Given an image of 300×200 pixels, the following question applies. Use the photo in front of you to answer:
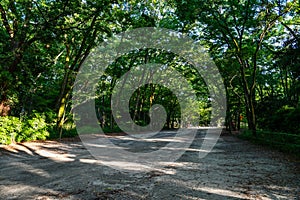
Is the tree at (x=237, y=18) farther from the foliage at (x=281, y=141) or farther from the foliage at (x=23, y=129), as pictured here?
the foliage at (x=23, y=129)

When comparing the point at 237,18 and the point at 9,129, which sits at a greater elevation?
the point at 237,18

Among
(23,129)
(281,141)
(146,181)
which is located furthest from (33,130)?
(281,141)

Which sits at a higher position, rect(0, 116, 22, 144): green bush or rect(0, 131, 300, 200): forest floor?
rect(0, 116, 22, 144): green bush

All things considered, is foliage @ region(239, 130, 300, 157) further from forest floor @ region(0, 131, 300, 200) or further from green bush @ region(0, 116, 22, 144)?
green bush @ region(0, 116, 22, 144)

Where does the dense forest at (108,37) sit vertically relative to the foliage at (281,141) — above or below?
above

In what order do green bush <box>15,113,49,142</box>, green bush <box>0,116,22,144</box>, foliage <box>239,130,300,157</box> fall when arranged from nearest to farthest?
1. green bush <box>0,116,22,144</box>
2. foliage <box>239,130,300,157</box>
3. green bush <box>15,113,49,142</box>

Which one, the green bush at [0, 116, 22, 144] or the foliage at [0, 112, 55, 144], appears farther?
the foliage at [0, 112, 55, 144]

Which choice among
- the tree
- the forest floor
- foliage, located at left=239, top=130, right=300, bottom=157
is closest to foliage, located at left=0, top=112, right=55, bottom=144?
the forest floor

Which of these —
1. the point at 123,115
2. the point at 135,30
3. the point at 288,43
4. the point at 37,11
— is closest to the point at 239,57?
the point at 288,43

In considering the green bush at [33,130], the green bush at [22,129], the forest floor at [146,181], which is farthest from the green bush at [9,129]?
the forest floor at [146,181]

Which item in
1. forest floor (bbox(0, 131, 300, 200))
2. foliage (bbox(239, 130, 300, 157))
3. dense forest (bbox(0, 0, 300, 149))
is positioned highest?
dense forest (bbox(0, 0, 300, 149))

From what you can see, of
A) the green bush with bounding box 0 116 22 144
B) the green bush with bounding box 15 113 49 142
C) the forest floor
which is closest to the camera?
the forest floor

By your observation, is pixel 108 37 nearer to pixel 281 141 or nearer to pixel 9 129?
pixel 9 129

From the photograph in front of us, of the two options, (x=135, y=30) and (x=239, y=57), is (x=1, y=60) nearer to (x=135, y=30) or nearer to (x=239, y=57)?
(x=135, y=30)
